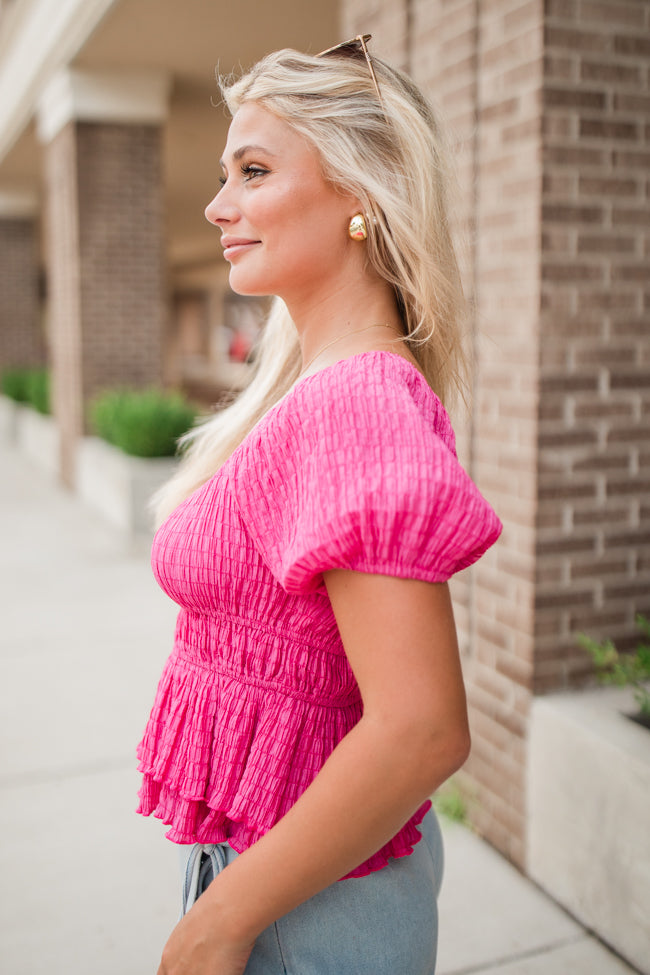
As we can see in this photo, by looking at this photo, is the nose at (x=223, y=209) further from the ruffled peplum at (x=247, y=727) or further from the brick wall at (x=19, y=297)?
the brick wall at (x=19, y=297)

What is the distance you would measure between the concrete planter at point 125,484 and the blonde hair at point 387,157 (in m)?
6.16

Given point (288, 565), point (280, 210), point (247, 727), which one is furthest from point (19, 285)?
point (288, 565)

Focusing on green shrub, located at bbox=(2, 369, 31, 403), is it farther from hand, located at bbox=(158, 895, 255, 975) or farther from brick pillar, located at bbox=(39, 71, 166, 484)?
hand, located at bbox=(158, 895, 255, 975)

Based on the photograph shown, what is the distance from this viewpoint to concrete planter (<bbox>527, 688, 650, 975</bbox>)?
246cm

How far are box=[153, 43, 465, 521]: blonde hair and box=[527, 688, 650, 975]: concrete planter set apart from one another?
161 cm

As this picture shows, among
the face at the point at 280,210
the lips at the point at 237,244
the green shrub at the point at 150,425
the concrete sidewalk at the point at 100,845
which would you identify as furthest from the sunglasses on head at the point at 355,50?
the green shrub at the point at 150,425

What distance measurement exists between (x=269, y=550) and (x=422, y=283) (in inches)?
17.6

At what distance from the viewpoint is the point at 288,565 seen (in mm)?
1112

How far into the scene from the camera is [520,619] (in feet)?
9.57

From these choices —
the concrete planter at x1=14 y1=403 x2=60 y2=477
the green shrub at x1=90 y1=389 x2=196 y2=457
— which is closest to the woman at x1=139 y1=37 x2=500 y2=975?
the green shrub at x1=90 y1=389 x2=196 y2=457

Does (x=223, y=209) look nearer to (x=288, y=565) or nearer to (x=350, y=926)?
(x=288, y=565)

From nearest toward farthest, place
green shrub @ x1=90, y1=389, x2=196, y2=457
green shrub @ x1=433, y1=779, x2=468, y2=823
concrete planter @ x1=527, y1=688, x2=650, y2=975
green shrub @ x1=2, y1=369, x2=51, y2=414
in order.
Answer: concrete planter @ x1=527, y1=688, x2=650, y2=975 < green shrub @ x1=433, y1=779, x2=468, y2=823 < green shrub @ x1=90, y1=389, x2=196, y2=457 < green shrub @ x1=2, y1=369, x2=51, y2=414

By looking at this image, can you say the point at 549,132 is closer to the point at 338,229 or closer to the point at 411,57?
the point at 411,57

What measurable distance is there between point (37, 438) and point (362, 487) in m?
12.6
